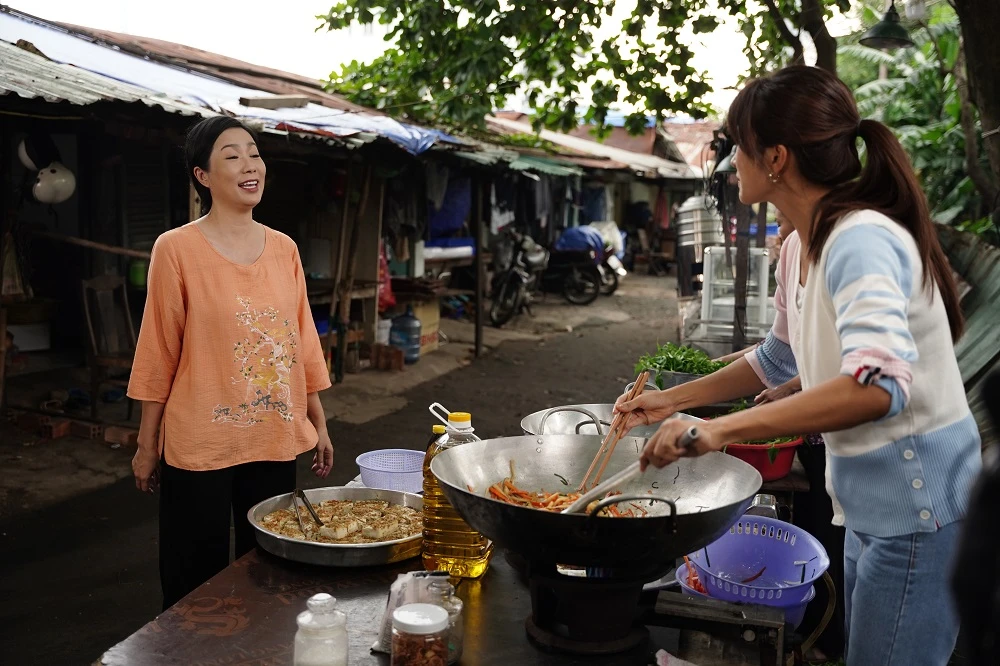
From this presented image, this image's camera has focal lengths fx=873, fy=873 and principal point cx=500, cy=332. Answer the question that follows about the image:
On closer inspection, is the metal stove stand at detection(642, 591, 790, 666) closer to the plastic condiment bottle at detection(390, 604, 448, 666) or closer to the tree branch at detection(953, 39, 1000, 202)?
the plastic condiment bottle at detection(390, 604, 448, 666)

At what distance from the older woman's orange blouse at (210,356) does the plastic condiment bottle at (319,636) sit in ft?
3.69

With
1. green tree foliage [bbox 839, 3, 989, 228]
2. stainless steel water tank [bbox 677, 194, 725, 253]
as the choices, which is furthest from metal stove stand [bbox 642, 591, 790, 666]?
green tree foliage [bbox 839, 3, 989, 228]

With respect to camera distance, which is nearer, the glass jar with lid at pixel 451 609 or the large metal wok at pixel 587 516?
the large metal wok at pixel 587 516

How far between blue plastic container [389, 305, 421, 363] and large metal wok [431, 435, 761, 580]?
8835 mm

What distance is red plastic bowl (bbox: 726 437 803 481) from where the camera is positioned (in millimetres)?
3357

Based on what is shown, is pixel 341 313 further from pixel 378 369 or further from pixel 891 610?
pixel 891 610

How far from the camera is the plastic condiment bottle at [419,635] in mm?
1590

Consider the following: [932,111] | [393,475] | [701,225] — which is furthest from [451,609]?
[932,111]

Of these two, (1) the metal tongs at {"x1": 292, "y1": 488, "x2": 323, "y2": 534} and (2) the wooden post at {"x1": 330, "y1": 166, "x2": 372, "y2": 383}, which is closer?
(1) the metal tongs at {"x1": 292, "y1": 488, "x2": 323, "y2": 534}

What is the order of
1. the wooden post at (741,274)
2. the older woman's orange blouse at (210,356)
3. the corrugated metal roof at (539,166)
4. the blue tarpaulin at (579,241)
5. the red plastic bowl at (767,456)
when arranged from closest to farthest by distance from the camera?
the older woman's orange blouse at (210,356) < the red plastic bowl at (767,456) < the wooden post at (741,274) < the corrugated metal roof at (539,166) < the blue tarpaulin at (579,241)

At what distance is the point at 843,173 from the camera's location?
1757mm

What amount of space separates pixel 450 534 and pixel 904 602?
1.03 metres

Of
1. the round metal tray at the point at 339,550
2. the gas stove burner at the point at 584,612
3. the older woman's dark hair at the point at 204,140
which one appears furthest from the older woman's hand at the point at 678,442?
the older woman's dark hair at the point at 204,140

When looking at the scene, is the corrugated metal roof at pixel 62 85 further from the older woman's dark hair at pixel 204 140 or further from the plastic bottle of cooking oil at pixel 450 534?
the plastic bottle of cooking oil at pixel 450 534
